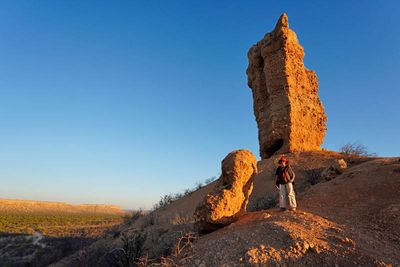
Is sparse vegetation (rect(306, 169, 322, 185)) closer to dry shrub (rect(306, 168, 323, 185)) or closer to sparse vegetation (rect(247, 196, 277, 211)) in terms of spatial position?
dry shrub (rect(306, 168, 323, 185))

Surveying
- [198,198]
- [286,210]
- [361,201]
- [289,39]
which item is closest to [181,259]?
[286,210]

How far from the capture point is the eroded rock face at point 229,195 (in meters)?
7.59

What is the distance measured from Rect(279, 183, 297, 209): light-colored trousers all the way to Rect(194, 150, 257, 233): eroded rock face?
2.81 feet

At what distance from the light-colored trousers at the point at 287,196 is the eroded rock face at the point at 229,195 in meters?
0.86

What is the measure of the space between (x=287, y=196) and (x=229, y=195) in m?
1.66

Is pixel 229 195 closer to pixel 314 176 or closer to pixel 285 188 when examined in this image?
pixel 285 188

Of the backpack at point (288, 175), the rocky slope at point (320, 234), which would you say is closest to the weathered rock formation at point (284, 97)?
the rocky slope at point (320, 234)

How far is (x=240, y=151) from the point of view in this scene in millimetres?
8805

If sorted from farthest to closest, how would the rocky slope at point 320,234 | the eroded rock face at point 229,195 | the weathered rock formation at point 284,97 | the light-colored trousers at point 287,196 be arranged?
the weathered rock formation at point 284,97 → the light-colored trousers at point 287,196 → the eroded rock face at point 229,195 → the rocky slope at point 320,234

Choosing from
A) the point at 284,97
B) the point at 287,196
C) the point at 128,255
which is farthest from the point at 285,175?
the point at 284,97

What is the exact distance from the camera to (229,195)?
8.00 meters

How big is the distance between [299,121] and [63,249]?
14.2m

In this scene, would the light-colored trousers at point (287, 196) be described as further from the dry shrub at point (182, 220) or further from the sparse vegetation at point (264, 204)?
the dry shrub at point (182, 220)

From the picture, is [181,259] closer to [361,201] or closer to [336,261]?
[336,261]
